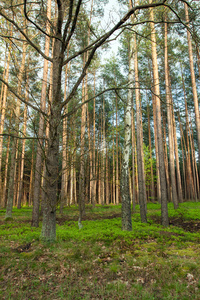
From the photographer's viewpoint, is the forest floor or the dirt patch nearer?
the forest floor

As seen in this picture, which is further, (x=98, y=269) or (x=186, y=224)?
(x=186, y=224)

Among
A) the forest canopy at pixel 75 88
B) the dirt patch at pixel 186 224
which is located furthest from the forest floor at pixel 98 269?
the dirt patch at pixel 186 224

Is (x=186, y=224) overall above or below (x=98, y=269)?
below

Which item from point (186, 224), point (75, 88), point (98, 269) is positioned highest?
point (75, 88)

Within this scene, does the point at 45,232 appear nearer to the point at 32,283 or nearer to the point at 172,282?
the point at 32,283

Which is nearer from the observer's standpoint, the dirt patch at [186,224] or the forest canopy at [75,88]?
the forest canopy at [75,88]

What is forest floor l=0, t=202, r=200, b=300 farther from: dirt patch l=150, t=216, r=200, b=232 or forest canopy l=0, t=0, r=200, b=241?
dirt patch l=150, t=216, r=200, b=232

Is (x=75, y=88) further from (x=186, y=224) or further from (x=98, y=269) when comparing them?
(x=186, y=224)

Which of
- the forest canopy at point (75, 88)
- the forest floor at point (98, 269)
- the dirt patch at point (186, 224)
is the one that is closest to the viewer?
the forest floor at point (98, 269)

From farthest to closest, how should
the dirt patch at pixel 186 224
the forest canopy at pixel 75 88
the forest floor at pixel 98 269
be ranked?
the dirt patch at pixel 186 224 < the forest canopy at pixel 75 88 < the forest floor at pixel 98 269

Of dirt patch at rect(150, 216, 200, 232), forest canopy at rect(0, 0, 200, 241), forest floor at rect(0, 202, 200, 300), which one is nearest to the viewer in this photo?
forest floor at rect(0, 202, 200, 300)

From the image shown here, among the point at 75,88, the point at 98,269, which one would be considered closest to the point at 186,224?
the point at 98,269

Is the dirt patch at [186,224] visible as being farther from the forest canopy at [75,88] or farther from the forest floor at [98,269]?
the forest floor at [98,269]

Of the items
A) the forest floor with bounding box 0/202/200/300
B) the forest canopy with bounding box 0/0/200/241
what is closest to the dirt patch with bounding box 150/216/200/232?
the forest canopy with bounding box 0/0/200/241
